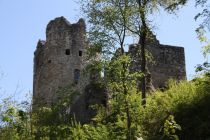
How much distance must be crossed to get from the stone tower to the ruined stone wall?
7082mm

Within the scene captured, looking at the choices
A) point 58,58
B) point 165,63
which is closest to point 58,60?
point 58,58

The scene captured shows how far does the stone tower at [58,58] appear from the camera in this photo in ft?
108

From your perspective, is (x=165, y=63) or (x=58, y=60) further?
(x=58, y=60)

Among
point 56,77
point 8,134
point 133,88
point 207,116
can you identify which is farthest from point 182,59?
point 8,134

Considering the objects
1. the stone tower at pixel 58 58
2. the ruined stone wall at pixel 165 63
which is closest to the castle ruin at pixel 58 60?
the stone tower at pixel 58 58

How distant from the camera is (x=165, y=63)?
26812mm

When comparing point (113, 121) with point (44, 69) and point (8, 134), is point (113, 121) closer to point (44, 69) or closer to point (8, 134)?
point (8, 134)

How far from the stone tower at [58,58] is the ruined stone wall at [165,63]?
7082 millimetres

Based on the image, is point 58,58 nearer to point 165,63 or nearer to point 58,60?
point 58,60

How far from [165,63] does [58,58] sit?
876 cm

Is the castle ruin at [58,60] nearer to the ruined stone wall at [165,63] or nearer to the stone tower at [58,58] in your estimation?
the stone tower at [58,58]

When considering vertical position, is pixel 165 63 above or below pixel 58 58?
below

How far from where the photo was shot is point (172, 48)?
89.2 feet

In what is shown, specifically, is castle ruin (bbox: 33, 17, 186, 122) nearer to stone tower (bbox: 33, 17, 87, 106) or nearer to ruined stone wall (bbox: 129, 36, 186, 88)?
stone tower (bbox: 33, 17, 87, 106)
